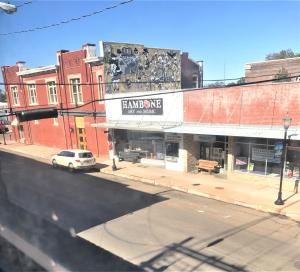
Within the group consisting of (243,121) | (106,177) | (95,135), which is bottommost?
(106,177)

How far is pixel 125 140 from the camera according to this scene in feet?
83.0

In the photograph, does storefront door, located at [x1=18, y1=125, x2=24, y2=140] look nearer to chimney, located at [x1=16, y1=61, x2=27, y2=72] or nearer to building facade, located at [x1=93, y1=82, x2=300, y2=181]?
chimney, located at [x1=16, y1=61, x2=27, y2=72]

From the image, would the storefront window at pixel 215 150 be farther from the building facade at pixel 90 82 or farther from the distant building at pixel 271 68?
the distant building at pixel 271 68

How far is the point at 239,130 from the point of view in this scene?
17.0m

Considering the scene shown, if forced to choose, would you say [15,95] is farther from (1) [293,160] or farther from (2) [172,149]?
(1) [293,160]

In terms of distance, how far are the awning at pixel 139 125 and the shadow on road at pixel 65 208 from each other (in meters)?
4.11

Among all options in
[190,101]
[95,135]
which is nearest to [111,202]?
[190,101]

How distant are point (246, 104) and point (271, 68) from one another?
20.6m

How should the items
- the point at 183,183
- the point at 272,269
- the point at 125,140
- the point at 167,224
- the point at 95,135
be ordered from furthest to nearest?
the point at 95,135 → the point at 125,140 → the point at 183,183 → the point at 167,224 → the point at 272,269

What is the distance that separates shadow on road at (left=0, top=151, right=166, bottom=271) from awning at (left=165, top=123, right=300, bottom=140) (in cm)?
448

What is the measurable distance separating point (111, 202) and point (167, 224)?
3.99 metres

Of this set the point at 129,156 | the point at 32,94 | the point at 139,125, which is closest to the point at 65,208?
the point at 139,125

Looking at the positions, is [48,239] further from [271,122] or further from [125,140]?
[125,140]

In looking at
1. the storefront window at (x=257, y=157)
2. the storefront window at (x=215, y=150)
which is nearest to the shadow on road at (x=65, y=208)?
the storefront window at (x=257, y=157)
